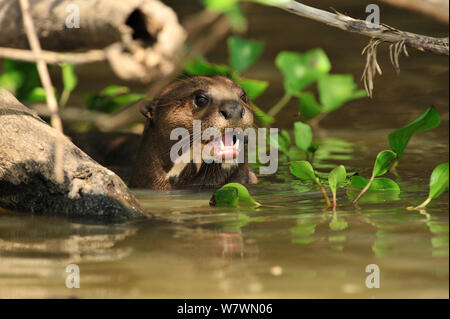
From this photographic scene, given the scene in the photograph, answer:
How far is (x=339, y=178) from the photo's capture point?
427 cm

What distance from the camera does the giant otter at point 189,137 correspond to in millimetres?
4918

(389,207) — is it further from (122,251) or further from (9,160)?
(9,160)

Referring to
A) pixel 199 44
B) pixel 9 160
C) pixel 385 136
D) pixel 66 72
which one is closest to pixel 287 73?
pixel 385 136

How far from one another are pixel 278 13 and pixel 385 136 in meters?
5.92

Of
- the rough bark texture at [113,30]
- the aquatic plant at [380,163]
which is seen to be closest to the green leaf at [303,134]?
the rough bark texture at [113,30]

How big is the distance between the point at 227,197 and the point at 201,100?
831 mm

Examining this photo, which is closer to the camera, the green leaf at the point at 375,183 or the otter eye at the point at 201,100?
the green leaf at the point at 375,183

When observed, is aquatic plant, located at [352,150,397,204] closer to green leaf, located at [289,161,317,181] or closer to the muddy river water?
the muddy river water

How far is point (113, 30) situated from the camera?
18.7 feet

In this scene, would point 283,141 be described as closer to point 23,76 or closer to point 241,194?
point 241,194

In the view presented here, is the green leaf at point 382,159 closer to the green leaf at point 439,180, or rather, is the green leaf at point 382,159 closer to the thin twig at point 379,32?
the green leaf at point 439,180

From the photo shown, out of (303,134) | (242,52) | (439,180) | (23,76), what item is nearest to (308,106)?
(242,52)

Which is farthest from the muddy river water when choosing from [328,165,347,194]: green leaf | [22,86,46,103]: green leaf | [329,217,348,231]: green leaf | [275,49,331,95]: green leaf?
[22,86,46,103]: green leaf

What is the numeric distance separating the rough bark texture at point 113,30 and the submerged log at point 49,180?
2.80 ft
